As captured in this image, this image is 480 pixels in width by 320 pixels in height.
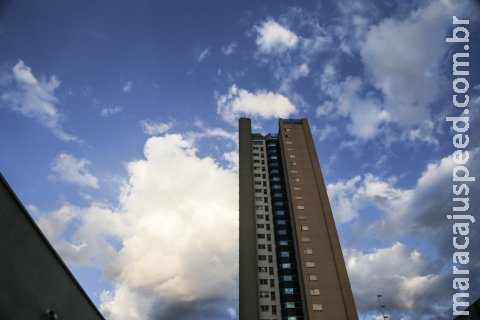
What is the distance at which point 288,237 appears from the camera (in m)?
62.2

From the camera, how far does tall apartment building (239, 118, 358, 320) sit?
5162cm

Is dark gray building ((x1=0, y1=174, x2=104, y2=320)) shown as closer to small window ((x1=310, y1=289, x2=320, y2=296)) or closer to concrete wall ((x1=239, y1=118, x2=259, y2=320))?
concrete wall ((x1=239, y1=118, x2=259, y2=320))

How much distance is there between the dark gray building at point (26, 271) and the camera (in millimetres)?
10688

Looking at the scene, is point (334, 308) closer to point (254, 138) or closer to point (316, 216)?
point (316, 216)

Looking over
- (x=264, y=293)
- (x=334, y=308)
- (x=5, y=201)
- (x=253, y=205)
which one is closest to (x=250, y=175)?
(x=253, y=205)

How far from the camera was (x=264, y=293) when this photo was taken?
183ft

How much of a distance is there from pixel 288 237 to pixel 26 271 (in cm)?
5517

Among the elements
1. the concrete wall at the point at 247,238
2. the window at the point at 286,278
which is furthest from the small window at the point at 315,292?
the concrete wall at the point at 247,238

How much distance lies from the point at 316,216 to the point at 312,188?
281 inches

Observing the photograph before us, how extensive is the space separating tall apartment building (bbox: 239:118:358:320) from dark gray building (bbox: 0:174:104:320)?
43995mm

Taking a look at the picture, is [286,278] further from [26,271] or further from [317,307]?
[26,271]

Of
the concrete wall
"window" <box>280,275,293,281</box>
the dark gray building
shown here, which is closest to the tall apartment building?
the concrete wall

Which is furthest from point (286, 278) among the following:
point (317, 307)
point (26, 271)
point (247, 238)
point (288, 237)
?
point (26, 271)

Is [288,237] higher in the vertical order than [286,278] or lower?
higher
